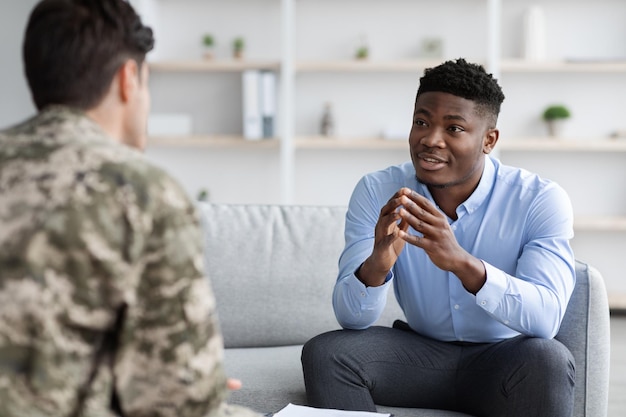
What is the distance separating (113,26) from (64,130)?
6.1 inches

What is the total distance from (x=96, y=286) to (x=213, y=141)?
12.9 ft

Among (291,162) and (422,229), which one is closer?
(422,229)

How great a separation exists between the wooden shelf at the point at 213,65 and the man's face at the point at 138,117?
369cm

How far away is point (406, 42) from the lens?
501 centimetres

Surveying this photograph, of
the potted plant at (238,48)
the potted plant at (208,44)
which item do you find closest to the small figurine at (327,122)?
the potted plant at (238,48)

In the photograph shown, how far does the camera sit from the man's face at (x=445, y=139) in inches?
82.3

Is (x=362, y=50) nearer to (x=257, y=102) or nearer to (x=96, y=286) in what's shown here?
Result: (x=257, y=102)

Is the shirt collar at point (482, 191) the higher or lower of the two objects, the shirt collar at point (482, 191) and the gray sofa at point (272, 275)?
the higher

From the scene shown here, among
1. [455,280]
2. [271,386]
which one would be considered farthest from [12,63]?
[455,280]

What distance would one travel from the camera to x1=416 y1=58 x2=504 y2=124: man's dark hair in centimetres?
210

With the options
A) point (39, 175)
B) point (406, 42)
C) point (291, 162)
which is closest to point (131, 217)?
point (39, 175)

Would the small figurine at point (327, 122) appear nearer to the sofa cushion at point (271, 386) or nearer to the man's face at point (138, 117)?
the sofa cushion at point (271, 386)

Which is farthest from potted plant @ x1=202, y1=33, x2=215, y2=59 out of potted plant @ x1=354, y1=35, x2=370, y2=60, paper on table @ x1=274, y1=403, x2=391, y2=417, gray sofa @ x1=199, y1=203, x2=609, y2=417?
paper on table @ x1=274, y1=403, x2=391, y2=417

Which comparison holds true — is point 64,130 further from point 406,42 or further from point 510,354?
point 406,42
